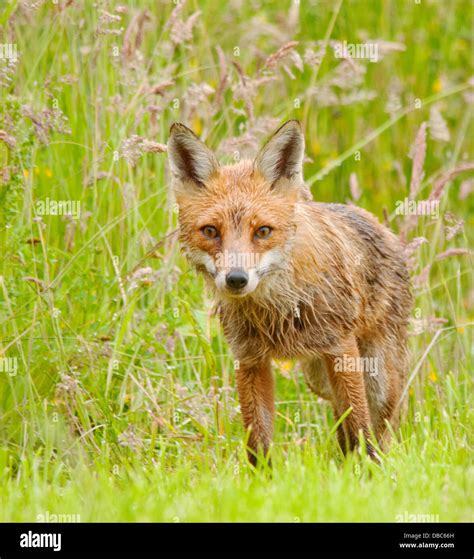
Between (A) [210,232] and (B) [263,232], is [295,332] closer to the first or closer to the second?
(B) [263,232]

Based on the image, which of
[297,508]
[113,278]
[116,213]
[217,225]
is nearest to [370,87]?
[116,213]

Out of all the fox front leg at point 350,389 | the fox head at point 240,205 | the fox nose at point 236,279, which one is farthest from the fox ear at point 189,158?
the fox front leg at point 350,389

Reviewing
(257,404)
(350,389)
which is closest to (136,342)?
(257,404)

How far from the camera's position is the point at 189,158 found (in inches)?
217

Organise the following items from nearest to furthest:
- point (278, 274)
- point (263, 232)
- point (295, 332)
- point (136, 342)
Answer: point (263, 232) < point (278, 274) < point (295, 332) < point (136, 342)

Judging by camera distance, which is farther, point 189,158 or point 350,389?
point 350,389

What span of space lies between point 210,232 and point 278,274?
0.47m

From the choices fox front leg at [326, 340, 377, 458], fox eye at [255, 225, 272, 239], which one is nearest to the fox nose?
fox eye at [255, 225, 272, 239]

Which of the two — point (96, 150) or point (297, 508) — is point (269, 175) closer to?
point (96, 150)

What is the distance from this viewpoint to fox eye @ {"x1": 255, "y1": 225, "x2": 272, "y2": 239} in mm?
5191

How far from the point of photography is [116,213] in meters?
7.01

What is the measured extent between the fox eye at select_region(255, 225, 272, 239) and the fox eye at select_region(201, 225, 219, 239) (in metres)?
0.22

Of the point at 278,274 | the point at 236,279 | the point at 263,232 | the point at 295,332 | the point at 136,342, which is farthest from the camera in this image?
the point at 136,342

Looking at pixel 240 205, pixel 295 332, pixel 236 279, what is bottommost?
pixel 295 332
